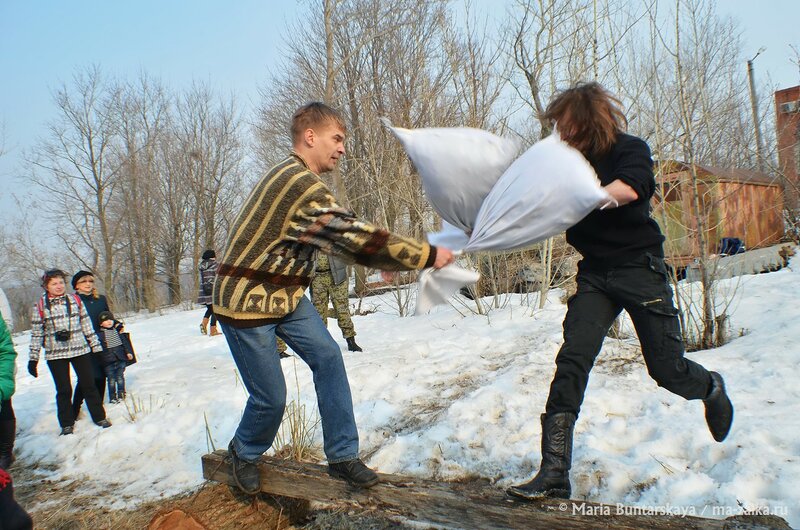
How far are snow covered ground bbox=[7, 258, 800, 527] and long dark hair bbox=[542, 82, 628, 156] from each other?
5.41 ft

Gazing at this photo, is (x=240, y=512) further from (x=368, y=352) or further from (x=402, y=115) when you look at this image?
(x=402, y=115)

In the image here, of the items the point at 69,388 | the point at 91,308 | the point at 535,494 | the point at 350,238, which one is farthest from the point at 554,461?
the point at 91,308

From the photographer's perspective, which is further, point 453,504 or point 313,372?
point 313,372

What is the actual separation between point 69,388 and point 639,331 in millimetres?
4857

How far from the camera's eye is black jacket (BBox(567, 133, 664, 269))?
2.27 meters

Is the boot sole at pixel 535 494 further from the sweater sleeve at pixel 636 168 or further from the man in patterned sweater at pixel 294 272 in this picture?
the sweater sleeve at pixel 636 168

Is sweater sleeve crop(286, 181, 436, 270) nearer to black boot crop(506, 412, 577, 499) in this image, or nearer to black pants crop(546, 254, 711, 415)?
black pants crop(546, 254, 711, 415)

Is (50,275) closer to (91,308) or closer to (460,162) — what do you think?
(91,308)

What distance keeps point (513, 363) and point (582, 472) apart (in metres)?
2.02

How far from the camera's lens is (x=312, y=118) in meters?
2.54

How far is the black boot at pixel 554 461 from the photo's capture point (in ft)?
7.26

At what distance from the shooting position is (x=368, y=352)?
21.1 ft

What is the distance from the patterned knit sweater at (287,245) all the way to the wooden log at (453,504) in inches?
34.0

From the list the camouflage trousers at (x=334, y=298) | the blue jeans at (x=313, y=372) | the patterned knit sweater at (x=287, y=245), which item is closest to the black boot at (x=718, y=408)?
the patterned knit sweater at (x=287, y=245)
